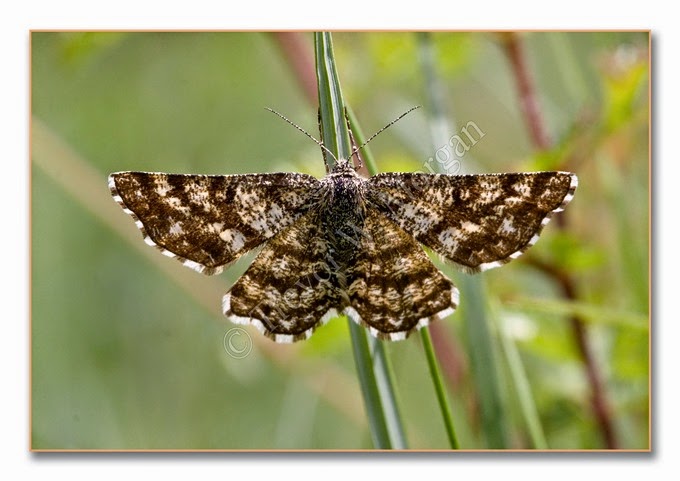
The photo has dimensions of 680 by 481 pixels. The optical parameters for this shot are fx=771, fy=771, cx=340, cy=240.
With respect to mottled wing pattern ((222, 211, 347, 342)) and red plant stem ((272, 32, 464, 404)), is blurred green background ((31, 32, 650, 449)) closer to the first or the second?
red plant stem ((272, 32, 464, 404))

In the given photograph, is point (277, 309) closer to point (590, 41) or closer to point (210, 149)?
point (210, 149)

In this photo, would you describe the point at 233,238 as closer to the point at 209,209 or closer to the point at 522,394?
the point at 209,209

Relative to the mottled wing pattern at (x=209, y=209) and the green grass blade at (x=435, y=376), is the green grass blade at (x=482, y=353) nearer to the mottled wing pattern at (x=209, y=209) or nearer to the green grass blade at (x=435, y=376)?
the green grass blade at (x=435, y=376)

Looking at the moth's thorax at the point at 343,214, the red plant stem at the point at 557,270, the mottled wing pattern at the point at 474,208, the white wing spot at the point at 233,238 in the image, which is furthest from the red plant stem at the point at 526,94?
the white wing spot at the point at 233,238

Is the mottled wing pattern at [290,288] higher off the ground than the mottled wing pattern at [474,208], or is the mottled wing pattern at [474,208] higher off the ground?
the mottled wing pattern at [474,208]

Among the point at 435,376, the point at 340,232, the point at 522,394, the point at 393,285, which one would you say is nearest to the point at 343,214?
the point at 340,232
